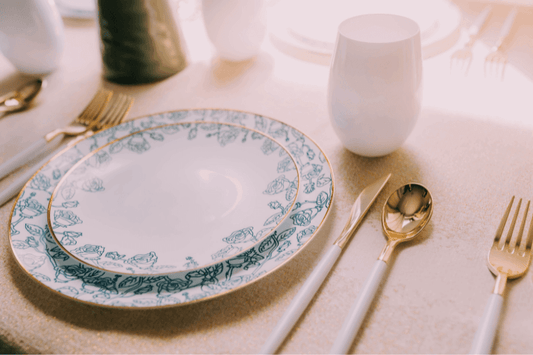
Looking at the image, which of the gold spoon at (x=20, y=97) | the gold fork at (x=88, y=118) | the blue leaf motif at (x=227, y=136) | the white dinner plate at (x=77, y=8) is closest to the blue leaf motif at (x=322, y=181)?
the blue leaf motif at (x=227, y=136)

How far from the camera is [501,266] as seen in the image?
333mm

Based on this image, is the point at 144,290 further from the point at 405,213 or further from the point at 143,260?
the point at 405,213

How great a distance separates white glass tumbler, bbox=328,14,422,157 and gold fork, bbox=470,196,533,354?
152 mm

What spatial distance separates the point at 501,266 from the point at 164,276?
12.1 inches

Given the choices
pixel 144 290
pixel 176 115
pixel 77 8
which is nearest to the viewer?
pixel 144 290

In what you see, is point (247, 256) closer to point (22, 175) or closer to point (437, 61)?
point (22, 175)

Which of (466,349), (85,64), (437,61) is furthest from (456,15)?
(85,64)

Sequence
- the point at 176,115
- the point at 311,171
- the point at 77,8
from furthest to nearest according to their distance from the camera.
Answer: the point at 77,8
the point at 176,115
the point at 311,171

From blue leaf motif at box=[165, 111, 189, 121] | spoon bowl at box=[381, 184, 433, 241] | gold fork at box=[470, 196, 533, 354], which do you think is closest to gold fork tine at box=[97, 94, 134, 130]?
blue leaf motif at box=[165, 111, 189, 121]

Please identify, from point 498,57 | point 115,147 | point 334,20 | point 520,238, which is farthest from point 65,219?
point 498,57

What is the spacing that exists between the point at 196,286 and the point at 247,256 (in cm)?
5

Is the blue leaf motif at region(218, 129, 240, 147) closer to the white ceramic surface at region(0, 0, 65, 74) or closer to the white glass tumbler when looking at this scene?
the white glass tumbler

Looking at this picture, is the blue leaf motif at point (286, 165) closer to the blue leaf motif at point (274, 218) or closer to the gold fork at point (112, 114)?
the blue leaf motif at point (274, 218)

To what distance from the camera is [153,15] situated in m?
0.61
